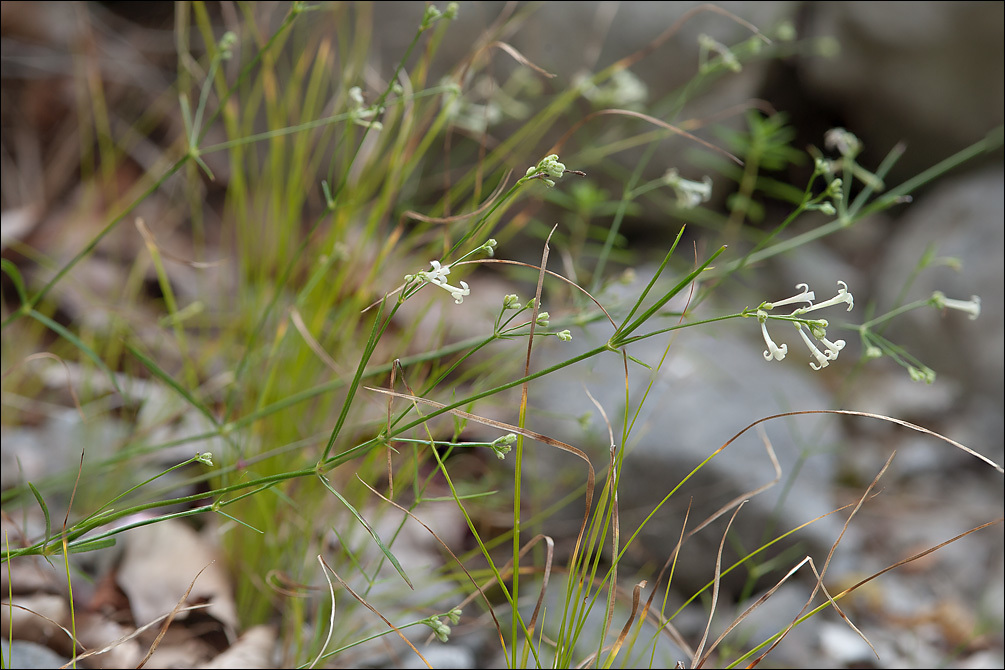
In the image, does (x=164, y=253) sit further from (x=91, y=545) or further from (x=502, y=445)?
(x=502, y=445)

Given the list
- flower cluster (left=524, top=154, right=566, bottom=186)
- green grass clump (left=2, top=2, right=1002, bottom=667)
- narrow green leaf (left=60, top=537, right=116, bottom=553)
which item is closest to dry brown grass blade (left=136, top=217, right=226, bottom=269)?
green grass clump (left=2, top=2, right=1002, bottom=667)

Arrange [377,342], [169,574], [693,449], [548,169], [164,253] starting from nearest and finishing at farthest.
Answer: [548,169] → [377,342] → [164,253] → [169,574] → [693,449]

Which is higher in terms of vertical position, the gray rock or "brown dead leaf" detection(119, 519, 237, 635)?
"brown dead leaf" detection(119, 519, 237, 635)

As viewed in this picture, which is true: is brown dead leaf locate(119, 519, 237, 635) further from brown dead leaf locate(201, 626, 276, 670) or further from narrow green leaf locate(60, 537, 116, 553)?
narrow green leaf locate(60, 537, 116, 553)

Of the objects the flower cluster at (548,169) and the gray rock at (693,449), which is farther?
the gray rock at (693,449)

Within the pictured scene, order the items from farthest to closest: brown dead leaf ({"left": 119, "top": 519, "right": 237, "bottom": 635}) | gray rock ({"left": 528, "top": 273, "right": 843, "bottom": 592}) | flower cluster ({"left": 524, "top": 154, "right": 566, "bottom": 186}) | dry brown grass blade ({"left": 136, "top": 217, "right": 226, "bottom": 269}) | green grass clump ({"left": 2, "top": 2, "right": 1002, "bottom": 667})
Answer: gray rock ({"left": 528, "top": 273, "right": 843, "bottom": 592}), brown dead leaf ({"left": 119, "top": 519, "right": 237, "bottom": 635}), dry brown grass blade ({"left": 136, "top": 217, "right": 226, "bottom": 269}), green grass clump ({"left": 2, "top": 2, "right": 1002, "bottom": 667}), flower cluster ({"left": 524, "top": 154, "right": 566, "bottom": 186})

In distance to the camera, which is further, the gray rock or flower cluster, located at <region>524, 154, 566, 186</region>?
the gray rock

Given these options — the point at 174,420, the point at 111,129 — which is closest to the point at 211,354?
the point at 174,420

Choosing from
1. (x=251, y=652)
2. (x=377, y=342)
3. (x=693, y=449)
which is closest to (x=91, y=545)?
(x=377, y=342)

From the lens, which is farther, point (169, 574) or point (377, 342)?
point (169, 574)

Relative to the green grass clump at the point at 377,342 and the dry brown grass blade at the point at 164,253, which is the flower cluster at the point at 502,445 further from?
the dry brown grass blade at the point at 164,253

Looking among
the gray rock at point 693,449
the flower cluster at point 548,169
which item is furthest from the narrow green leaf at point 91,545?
the gray rock at point 693,449

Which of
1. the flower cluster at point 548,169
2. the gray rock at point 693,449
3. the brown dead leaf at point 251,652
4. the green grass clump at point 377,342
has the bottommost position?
the gray rock at point 693,449
